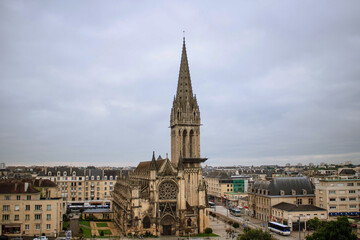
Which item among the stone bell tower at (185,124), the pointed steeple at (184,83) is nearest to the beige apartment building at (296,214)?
the stone bell tower at (185,124)

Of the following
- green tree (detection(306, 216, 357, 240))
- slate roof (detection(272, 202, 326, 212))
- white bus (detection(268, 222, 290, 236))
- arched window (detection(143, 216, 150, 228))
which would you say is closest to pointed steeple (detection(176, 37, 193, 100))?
arched window (detection(143, 216, 150, 228))

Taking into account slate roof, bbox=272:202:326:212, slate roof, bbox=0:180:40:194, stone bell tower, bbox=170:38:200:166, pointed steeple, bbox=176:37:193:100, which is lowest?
slate roof, bbox=272:202:326:212

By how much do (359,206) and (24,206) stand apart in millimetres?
70231

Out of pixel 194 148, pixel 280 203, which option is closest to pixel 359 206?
pixel 280 203

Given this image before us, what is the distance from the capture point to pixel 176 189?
70.1 m

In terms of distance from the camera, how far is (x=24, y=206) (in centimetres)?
6166

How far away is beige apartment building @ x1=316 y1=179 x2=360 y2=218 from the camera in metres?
78.6

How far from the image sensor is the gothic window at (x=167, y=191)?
228 ft

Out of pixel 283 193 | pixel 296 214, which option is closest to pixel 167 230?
pixel 296 214

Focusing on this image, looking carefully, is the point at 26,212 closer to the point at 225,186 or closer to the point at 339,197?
the point at 339,197

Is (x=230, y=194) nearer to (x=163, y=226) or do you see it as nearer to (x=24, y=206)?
(x=163, y=226)

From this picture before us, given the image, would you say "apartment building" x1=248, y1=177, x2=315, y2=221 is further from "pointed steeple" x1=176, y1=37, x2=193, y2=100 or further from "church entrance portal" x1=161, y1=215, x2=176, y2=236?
"pointed steeple" x1=176, y1=37, x2=193, y2=100

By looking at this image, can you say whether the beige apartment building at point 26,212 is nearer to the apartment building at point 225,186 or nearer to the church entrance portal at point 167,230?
the church entrance portal at point 167,230

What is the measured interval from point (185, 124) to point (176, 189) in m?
14.7
